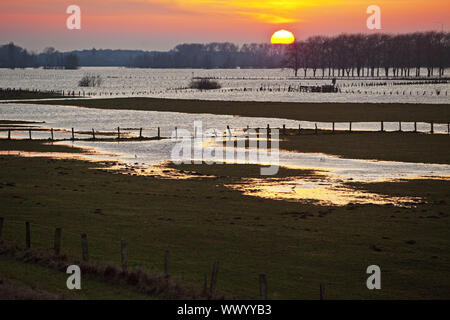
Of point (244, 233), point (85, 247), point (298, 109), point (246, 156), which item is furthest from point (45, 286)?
point (298, 109)

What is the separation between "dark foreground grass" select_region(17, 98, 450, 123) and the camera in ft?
321

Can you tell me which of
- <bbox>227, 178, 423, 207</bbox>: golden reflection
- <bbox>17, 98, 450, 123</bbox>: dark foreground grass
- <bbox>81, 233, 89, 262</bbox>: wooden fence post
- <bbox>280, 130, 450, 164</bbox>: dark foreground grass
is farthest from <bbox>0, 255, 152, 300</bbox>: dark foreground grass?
<bbox>17, 98, 450, 123</bbox>: dark foreground grass

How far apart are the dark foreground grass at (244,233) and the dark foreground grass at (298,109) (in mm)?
55081

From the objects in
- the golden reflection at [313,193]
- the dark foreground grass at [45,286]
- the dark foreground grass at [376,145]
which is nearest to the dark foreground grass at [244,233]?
the dark foreground grass at [45,286]

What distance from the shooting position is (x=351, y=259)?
27.2m

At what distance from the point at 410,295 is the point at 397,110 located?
89.6 m

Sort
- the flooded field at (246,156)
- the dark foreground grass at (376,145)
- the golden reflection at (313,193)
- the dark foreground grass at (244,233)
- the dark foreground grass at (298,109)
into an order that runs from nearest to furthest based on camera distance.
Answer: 1. the dark foreground grass at (244,233)
2. the golden reflection at (313,193)
3. the flooded field at (246,156)
4. the dark foreground grass at (376,145)
5. the dark foreground grass at (298,109)

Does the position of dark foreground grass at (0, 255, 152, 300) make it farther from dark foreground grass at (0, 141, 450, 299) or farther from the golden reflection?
the golden reflection

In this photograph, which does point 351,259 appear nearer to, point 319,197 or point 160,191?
point 319,197

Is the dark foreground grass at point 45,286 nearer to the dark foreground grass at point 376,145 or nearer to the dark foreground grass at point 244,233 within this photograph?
the dark foreground grass at point 244,233

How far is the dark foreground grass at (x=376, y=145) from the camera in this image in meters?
57.0

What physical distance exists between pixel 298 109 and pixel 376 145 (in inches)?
2039
